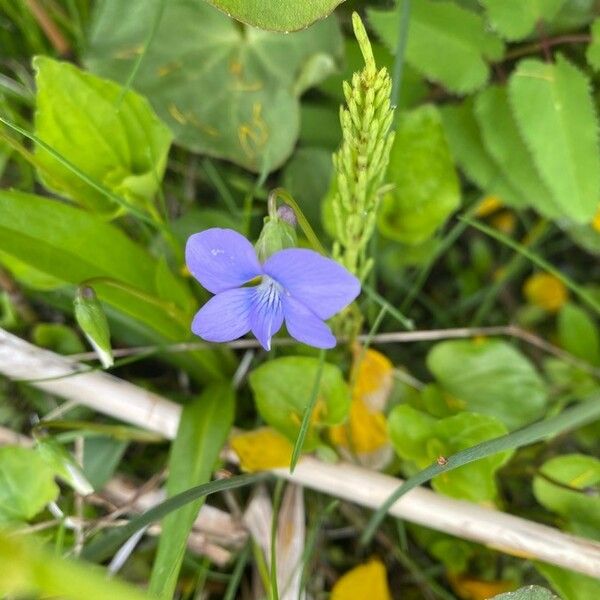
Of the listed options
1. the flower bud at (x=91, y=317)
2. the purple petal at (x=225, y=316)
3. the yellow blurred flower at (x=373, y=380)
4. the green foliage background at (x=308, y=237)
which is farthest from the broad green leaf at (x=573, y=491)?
the flower bud at (x=91, y=317)

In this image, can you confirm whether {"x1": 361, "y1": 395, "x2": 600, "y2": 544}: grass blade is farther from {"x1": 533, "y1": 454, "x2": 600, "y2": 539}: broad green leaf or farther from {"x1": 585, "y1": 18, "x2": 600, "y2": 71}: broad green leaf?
{"x1": 585, "y1": 18, "x2": 600, "y2": 71}: broad green leaf

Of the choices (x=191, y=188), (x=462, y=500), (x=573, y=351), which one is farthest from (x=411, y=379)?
(x=191, y=188)

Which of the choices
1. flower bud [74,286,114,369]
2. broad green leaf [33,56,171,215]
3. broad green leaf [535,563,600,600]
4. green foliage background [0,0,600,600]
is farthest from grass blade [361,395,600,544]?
broad green leaf [33,56,171,215]

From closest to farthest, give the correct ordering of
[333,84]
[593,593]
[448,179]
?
[593,593], [448,179], [333,84]

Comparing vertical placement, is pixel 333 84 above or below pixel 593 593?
above

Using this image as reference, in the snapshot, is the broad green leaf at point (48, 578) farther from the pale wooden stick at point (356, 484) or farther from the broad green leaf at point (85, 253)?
the pale wooden stick at point (356, 484)

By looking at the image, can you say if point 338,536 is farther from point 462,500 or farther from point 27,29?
point 27,29

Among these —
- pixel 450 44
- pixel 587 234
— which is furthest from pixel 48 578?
pixel 587 234
